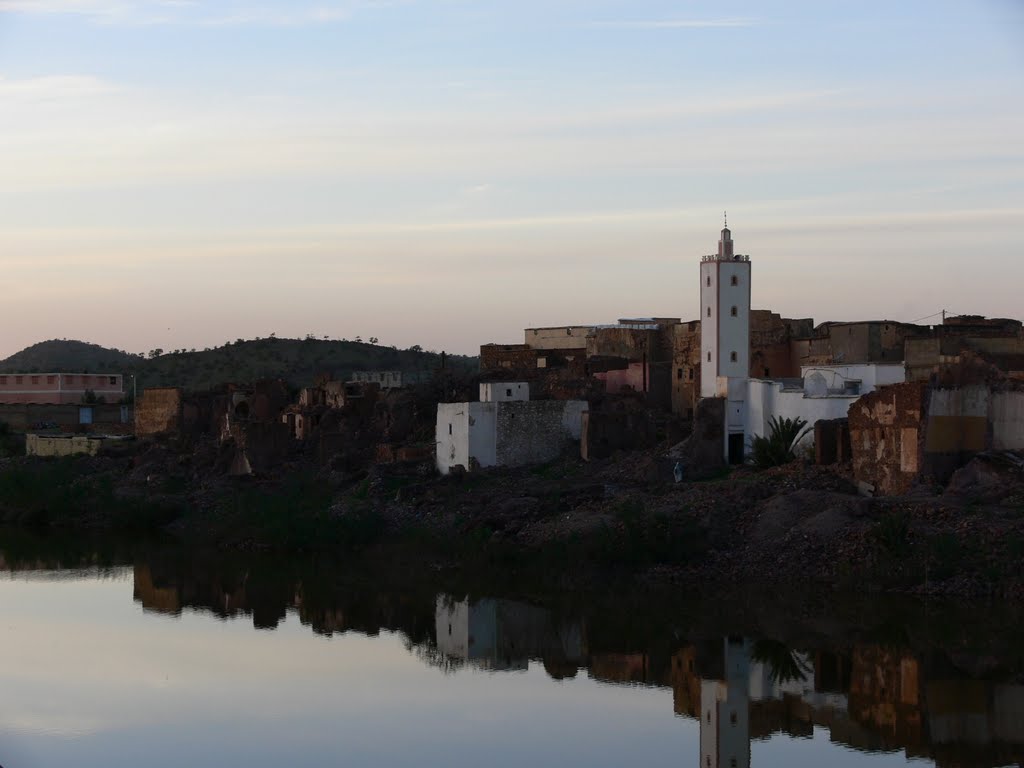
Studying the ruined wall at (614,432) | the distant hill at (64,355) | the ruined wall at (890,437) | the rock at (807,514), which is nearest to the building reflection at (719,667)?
the rock at (807,514)

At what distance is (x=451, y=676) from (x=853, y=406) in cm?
985

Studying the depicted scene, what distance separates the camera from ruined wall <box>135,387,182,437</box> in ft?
142

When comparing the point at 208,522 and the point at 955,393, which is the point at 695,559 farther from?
the point at 208,522

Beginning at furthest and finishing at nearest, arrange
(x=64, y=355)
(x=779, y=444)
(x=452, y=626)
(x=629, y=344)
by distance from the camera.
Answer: (x=64, y=355) → (x=629, y=344) → (x=779, y=444) → (x=452, y=626)

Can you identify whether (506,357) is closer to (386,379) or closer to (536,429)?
(386,379)

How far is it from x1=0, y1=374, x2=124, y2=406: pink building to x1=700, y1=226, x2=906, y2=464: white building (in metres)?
27.9

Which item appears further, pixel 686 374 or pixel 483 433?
pixel 686 374

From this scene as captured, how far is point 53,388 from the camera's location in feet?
179

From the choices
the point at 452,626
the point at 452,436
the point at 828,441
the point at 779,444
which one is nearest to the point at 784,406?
the point at 779,444

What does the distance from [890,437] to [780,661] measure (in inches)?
272

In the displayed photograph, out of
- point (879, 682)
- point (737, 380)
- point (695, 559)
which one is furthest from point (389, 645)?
point (737, 380)

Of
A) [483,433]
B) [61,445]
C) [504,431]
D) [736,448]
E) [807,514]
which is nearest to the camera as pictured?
[807,514]

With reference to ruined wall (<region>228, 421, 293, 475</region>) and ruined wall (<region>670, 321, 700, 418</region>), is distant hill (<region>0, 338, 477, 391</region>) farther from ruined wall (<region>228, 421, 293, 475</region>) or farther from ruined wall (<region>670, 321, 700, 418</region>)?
ruined wall (<region>670, 321, 700, 418</region>)

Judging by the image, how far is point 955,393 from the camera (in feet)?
88.3
